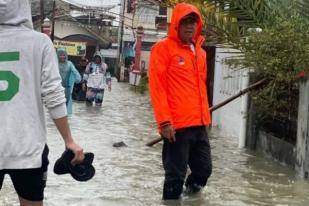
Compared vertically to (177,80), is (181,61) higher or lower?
higher

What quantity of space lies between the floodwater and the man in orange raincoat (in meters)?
0.45

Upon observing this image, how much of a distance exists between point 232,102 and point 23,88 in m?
8.47

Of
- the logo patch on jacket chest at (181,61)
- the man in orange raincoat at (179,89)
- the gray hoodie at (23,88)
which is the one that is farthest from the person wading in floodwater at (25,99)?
the logo patch on jacket chest at (181,61)

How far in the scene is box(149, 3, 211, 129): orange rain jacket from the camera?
5.72 m

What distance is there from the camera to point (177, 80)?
5809 millimetres

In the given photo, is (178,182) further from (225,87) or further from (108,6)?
(108,6)

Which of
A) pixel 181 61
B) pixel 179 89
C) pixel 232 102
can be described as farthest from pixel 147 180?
pixel 232 102

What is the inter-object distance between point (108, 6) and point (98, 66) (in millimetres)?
25850

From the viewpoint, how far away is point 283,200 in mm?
6426

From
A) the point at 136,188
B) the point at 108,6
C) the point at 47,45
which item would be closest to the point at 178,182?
the point at 136,188

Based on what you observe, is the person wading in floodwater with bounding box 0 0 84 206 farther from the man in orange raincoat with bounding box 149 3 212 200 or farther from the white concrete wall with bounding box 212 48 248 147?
the white concrete wall with bounding box 212 48 248 147

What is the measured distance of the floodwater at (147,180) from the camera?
20.4 ft

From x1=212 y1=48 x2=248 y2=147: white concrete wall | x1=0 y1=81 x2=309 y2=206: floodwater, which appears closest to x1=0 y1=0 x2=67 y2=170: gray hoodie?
x1=0 y1=81 x2=309 y2=206: floodwater

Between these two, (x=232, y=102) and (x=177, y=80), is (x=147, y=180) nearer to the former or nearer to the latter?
(x=177, y=80)
